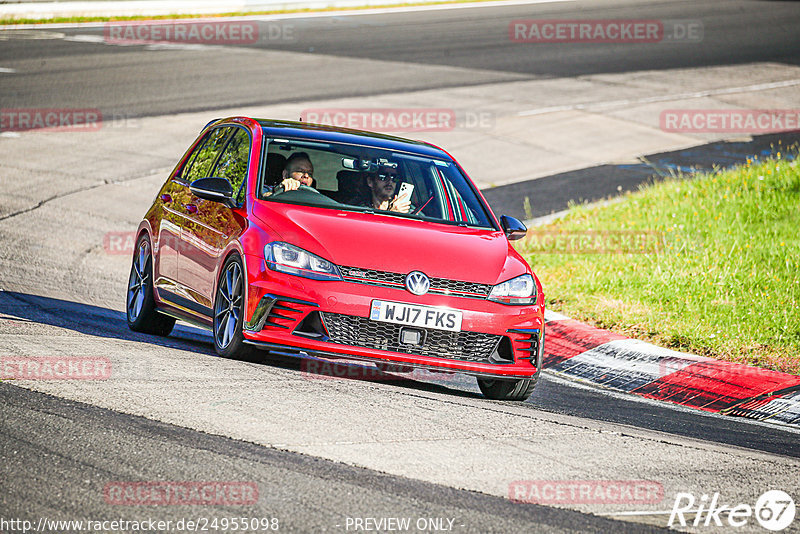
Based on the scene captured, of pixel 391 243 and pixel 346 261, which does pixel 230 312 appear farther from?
pixel 391 243

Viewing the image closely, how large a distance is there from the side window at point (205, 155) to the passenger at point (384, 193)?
1.35 metres

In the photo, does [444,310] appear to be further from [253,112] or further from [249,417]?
[253,112]

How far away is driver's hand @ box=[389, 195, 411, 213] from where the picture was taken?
26.6 feet

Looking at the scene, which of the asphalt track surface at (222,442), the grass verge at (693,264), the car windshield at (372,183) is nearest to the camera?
the asphalt track surface at (222,442)

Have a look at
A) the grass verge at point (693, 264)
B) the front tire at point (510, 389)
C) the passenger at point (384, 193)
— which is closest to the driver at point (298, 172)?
the passenger at point (384, 193)

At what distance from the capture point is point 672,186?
15.3 m

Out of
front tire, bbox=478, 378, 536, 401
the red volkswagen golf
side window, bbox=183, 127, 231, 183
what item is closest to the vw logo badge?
the red volkswagen golf

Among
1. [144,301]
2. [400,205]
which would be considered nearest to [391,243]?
[400,205]

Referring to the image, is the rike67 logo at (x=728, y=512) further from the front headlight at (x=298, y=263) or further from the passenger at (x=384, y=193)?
the passenger at (x=384, y=193)

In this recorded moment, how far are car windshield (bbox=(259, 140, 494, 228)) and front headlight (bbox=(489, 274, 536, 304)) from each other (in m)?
0.87

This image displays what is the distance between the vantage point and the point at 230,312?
723cm

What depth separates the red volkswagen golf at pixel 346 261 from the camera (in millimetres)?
6852

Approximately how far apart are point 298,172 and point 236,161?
0.54 m

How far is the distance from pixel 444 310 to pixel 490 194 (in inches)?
363
